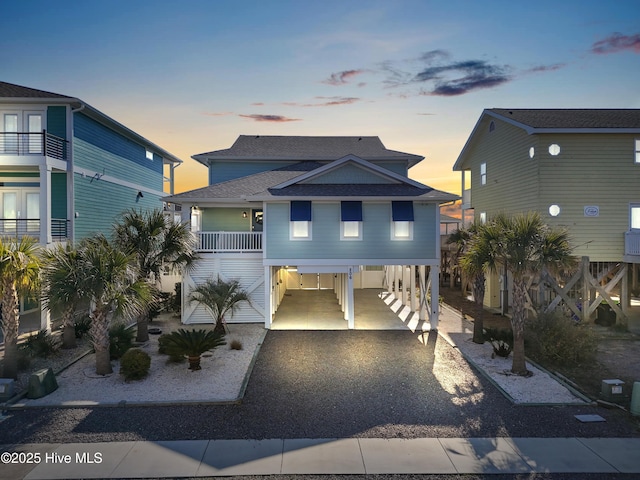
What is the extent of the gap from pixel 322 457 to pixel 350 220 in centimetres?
1115

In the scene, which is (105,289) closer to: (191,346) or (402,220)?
(191,346)

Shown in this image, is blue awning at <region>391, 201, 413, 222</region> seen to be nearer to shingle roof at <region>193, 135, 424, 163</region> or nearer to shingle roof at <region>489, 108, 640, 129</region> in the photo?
shingle roof at <region>193, 135, 424, 163</region>

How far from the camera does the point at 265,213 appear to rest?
17531mm

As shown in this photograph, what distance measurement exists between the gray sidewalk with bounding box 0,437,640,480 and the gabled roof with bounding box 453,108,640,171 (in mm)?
15132

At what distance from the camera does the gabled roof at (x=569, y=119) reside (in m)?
18.0

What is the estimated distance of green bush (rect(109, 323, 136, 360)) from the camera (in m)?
12.6

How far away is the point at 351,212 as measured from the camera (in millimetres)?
17219

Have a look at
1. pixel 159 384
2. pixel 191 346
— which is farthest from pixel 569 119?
pixel 159 384

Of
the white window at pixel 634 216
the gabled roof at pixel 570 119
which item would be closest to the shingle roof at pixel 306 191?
the gabled roof at pixel 570 119

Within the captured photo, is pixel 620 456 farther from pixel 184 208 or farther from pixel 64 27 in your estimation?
pixel 64 27

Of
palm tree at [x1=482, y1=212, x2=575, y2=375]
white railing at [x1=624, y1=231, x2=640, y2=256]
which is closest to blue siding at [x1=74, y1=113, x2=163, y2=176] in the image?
palm tree at [x1=482, y1=212, x2=575, y2=375]

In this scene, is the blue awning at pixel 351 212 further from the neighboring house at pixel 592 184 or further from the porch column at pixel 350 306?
the neighboring house at pixel 592 184

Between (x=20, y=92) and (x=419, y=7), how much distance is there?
62.6 feet

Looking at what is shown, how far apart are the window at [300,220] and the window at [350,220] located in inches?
61.5
